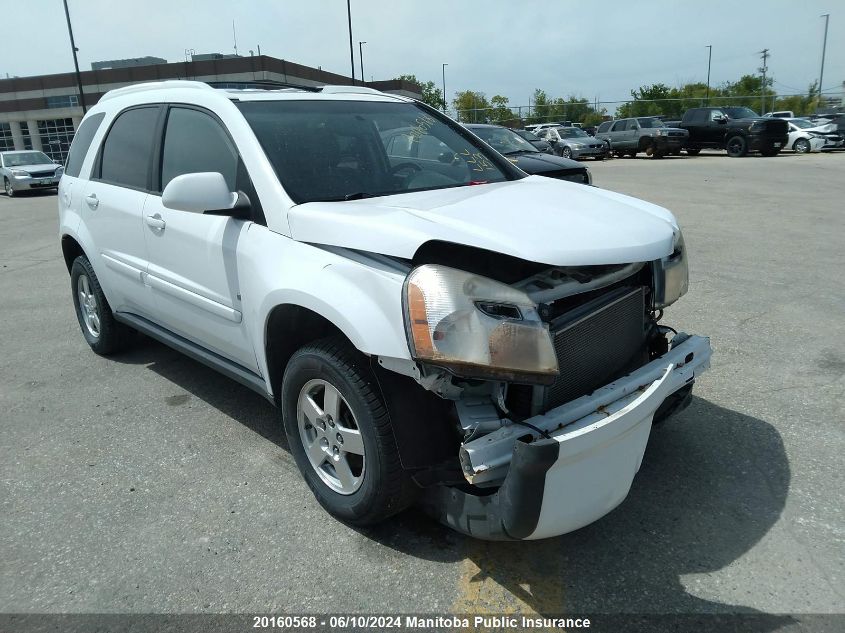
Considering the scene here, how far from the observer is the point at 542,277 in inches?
100

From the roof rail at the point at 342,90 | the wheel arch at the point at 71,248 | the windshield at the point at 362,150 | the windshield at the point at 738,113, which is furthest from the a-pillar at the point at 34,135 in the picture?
the windshield at the point at 362,150

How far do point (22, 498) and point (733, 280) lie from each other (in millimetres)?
6234

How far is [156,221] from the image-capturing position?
12.4ft

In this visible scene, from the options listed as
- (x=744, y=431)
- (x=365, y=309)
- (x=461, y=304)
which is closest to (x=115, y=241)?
(x=365, y=309)

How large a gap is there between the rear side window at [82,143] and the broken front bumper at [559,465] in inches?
154

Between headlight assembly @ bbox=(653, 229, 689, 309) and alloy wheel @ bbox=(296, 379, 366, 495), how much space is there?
1.47 metres

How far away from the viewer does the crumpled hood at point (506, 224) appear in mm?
2373

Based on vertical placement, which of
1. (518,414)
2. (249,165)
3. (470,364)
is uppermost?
(249,165)

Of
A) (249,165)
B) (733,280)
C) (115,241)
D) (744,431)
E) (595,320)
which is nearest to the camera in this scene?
(595,320)

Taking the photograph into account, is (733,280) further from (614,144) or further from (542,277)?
(614,144)

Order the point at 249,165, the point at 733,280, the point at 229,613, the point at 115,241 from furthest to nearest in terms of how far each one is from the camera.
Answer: the point at 733,280, the point at 115,241, the point at 249,165, the point at 229,613

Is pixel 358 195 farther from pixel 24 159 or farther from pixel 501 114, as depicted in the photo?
pixel 501 114

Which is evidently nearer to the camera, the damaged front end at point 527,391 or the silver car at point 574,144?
the damaged front end at point 527,391

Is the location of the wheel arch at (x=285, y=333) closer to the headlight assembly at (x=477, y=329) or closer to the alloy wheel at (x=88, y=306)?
the headlight assembly at (x=477, y=329)
